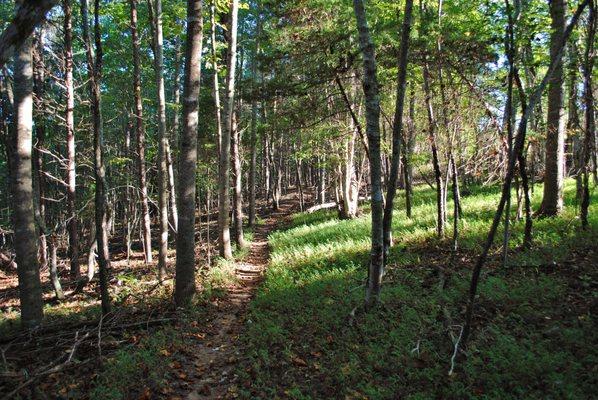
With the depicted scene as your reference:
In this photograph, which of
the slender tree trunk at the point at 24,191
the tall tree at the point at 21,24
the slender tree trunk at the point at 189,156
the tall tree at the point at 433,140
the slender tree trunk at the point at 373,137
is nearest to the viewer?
the tall tree at the point at 21,24

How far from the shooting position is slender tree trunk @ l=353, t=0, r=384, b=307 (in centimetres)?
623

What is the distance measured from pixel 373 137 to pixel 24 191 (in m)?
6.37

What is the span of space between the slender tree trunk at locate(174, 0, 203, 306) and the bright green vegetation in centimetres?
164

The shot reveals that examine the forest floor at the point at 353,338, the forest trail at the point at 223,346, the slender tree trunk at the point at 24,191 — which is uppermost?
the slender tree trunk at the point at 24,191

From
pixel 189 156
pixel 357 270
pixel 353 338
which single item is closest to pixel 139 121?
pixel 189 156

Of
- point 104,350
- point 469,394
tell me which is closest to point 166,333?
point 104,350

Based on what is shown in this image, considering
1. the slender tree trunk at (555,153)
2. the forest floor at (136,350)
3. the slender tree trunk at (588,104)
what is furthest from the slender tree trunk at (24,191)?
the slender tree trunk at (555,153)

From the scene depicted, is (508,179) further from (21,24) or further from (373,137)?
(21,24)

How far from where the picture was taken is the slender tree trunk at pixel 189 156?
746 centimetres

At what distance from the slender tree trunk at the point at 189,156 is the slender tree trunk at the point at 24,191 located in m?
2.58

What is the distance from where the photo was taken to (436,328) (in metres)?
5.55

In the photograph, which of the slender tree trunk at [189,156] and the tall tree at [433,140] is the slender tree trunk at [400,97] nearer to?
the tall tree at [433,140]

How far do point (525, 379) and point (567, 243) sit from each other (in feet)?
16.2

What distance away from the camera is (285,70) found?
11.2 metres
